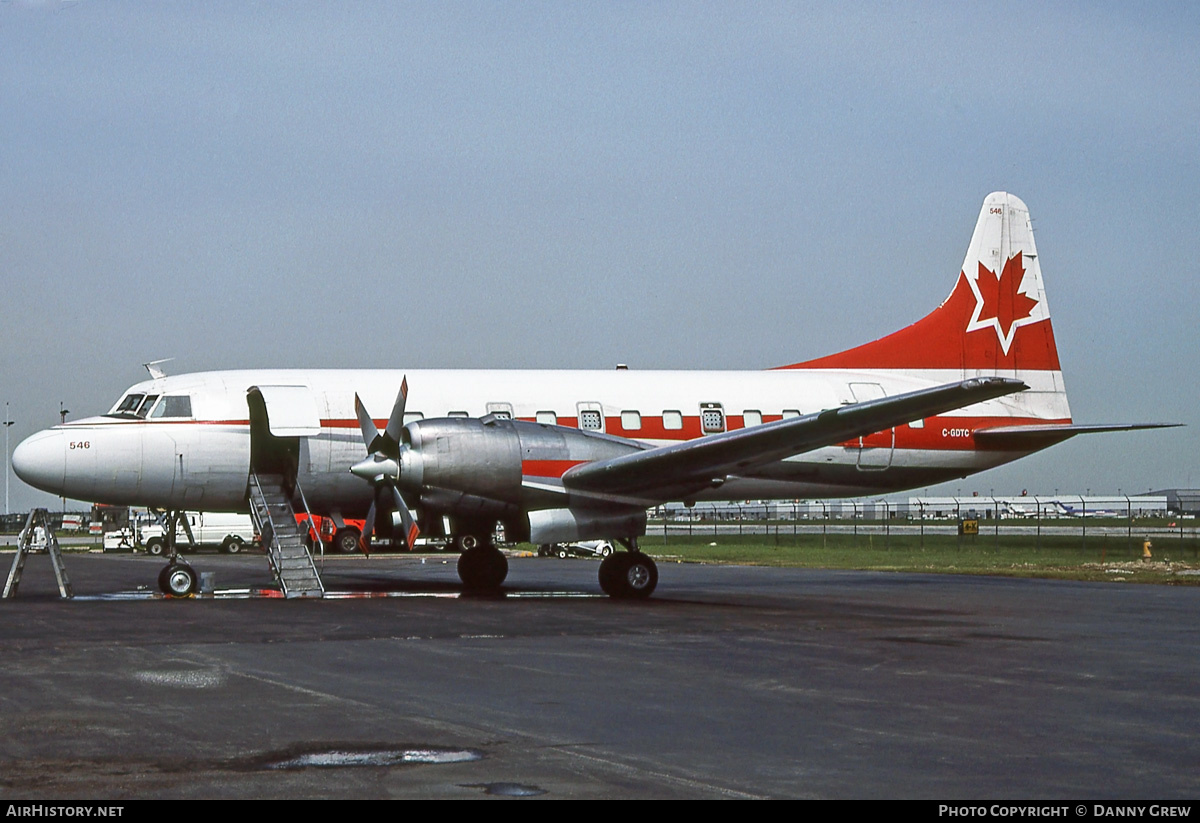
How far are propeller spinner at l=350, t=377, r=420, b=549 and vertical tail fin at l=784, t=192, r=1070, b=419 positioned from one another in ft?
32.5

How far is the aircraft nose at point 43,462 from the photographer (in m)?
22.8

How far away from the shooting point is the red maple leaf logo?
2892cm

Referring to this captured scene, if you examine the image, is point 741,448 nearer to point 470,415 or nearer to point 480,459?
point 480,459

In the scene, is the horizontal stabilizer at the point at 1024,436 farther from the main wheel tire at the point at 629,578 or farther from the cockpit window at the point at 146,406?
the cockpit window at the point at 146,406

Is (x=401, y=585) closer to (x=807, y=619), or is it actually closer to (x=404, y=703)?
(x=807, y=619)

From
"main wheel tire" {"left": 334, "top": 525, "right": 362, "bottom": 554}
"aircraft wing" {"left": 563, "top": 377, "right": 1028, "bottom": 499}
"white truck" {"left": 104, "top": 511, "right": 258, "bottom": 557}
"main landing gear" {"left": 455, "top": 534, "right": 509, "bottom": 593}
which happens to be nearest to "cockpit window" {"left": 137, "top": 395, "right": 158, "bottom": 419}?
"main landing gear" {"left": 455, "top": 534, "right": 509, "bottom": 593}

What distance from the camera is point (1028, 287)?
29.3 metres

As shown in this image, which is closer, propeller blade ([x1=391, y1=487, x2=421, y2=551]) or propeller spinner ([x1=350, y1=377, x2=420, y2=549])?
propeller spinner ([x1=350, y1=377, x2=420, y2=549])

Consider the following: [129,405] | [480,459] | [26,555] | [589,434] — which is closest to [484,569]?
[589,434]

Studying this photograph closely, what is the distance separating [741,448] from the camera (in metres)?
21.3

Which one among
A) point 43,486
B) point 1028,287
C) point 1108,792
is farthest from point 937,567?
point 1108,792

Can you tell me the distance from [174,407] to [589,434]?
7673 mm

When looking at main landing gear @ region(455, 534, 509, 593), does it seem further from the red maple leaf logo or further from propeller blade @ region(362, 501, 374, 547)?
the red maple leaf logo

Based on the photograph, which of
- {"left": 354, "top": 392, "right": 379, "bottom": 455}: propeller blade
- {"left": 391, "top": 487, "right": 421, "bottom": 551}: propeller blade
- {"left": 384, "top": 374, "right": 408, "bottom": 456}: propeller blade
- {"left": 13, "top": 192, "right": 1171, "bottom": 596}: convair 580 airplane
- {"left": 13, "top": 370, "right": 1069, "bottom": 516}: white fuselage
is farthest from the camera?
{"left": 13, "top": 370, "right": 1069, "bottom": 516}: white fuselage
